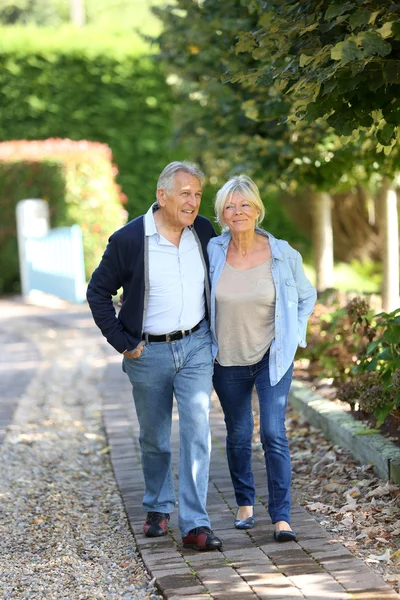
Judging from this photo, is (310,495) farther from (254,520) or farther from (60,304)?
(60,304)

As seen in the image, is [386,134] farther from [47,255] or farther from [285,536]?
[47,255]

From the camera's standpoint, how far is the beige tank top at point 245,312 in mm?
4137

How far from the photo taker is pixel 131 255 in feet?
13.5

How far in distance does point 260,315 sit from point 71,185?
10650 millimetres

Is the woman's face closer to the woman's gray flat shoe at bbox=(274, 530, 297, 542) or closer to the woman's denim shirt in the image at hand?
the woman's denim shirt

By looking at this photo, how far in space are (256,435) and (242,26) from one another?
260cm

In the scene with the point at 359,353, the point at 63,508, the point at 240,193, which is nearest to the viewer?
the point at 240,193

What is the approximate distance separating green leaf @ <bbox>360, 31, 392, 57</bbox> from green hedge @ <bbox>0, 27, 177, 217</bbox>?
14267mm

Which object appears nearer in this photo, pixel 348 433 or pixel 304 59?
pixel 304 59

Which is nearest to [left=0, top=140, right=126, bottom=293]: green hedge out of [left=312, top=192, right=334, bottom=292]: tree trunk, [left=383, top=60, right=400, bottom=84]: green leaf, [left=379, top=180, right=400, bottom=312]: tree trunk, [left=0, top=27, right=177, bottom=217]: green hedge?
[left=0, top=27, right=177, bottom=217]: green hedge

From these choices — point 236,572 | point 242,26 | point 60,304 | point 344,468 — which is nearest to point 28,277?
point 60,304

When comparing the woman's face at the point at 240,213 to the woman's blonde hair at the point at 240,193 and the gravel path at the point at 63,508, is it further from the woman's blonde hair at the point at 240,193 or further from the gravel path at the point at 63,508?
the gravel path at the point at 63,508

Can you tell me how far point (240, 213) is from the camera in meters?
4.13

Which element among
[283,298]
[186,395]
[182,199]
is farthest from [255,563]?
[182,199]
